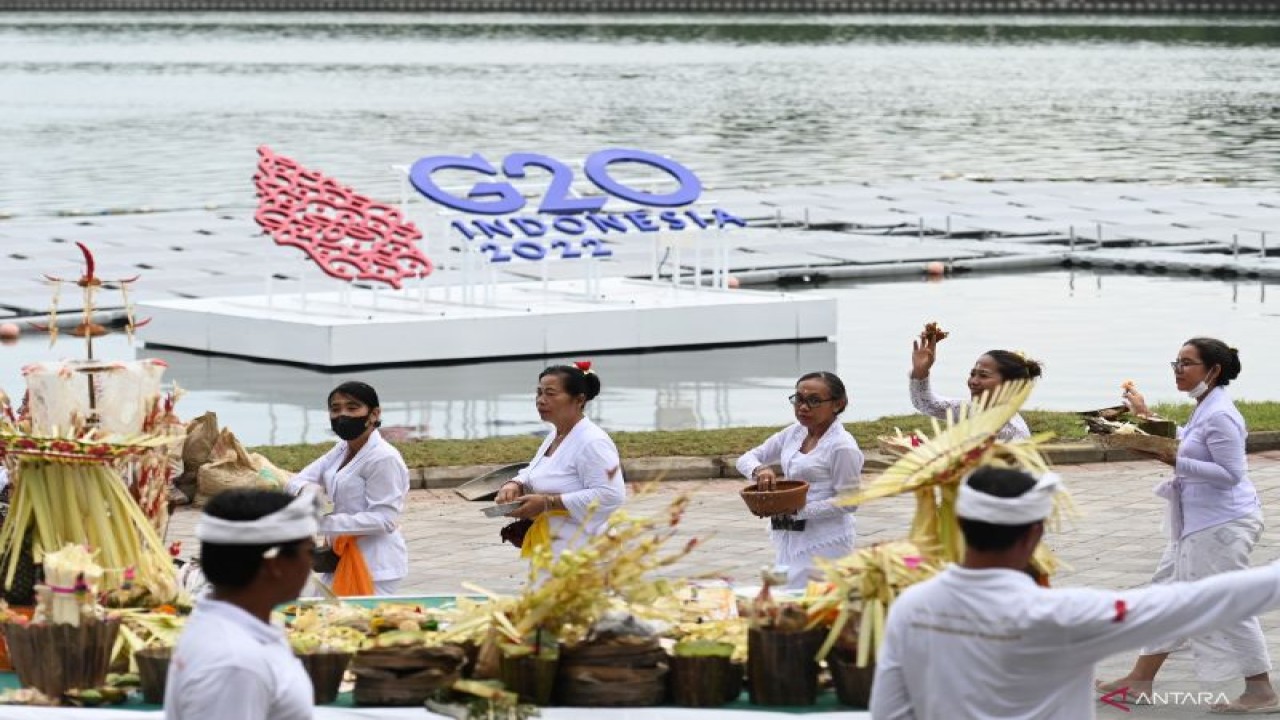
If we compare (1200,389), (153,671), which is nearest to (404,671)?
(153,671)

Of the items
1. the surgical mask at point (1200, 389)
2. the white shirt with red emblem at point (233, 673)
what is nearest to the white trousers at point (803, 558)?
the surgical mask at point (1200, 389)

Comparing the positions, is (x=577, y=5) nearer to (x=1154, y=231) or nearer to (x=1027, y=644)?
(x=1154, y=231)

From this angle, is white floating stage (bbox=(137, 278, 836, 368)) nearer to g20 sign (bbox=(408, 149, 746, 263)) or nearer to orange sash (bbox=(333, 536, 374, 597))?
g20 sign (bbox=(408, 149, 746, 263))

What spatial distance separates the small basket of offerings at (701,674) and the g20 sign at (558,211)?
14390 millimetres

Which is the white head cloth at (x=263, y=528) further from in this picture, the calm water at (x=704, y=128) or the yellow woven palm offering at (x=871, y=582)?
the calm water at (x=704, y=128)

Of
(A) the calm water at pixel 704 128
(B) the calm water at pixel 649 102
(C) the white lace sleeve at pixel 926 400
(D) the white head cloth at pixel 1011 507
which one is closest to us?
(D) the white head cloth at pixel 1011 507

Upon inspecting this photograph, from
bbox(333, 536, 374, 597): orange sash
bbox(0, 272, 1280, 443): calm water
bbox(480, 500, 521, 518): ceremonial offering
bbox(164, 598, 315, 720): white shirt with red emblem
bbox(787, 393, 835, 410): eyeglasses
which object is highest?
bbox(164, 598, 315, 720): white shirt with red emblem

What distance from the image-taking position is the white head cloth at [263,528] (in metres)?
5.94

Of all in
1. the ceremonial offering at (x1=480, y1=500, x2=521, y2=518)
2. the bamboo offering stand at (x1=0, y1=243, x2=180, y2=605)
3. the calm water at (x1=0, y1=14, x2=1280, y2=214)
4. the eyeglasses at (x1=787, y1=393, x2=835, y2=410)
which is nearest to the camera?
the bamboo offering stand at (x1=0, y1=243, x2=180, y2=605)

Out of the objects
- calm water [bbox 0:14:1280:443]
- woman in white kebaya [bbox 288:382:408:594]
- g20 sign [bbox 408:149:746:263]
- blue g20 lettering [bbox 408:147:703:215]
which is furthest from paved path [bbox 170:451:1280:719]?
blue g20 lettering [bbox 408:147:703:215]

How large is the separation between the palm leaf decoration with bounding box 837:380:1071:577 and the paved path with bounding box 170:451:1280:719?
369 centimetres

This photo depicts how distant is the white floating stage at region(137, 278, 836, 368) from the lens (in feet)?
72.4

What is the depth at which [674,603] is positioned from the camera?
8875 mm

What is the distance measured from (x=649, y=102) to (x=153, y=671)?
61.2 meters
